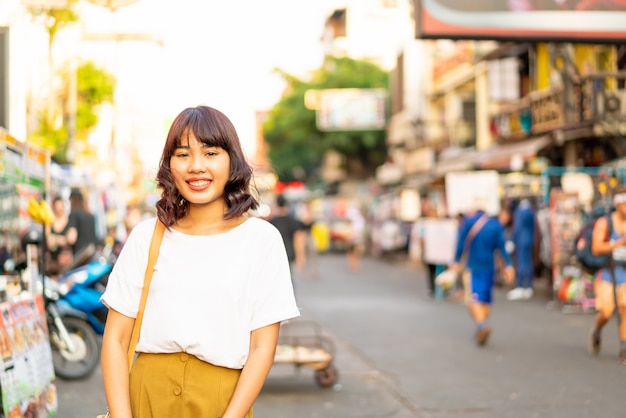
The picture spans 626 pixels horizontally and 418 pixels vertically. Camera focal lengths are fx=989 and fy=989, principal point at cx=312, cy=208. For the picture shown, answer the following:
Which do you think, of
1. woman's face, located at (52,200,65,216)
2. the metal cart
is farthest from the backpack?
woman's face, located at (52,200,65,216)

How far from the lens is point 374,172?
58906 millimetres

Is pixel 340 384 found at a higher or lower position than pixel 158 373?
lower

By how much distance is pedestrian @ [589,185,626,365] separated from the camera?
32.6 feet

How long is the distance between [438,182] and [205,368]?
85.2ft

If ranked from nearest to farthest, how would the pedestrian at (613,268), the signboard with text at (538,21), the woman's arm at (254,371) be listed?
the woman's arm at (254,371) < the pedestrian at (613,268) < the signboard with text at (538,21)

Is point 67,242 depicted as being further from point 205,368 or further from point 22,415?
point 205,368

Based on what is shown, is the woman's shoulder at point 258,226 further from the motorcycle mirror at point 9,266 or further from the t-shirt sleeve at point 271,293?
the motorcycle mirror at point 9,266

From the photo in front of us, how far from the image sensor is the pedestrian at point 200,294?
2830 millimetres

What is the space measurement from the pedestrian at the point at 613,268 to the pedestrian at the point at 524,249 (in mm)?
7893

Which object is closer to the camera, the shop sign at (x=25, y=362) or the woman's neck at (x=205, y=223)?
the woman's neck at (x=205, y=223)

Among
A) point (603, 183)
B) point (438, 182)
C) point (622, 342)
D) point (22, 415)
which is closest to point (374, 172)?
point (438, 182)

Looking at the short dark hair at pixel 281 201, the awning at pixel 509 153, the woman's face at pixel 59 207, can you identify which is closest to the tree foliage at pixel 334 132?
the awning at pixel 509 153

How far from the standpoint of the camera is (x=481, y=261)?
11.7 metres

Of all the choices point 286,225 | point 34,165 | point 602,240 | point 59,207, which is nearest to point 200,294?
point 34,165
